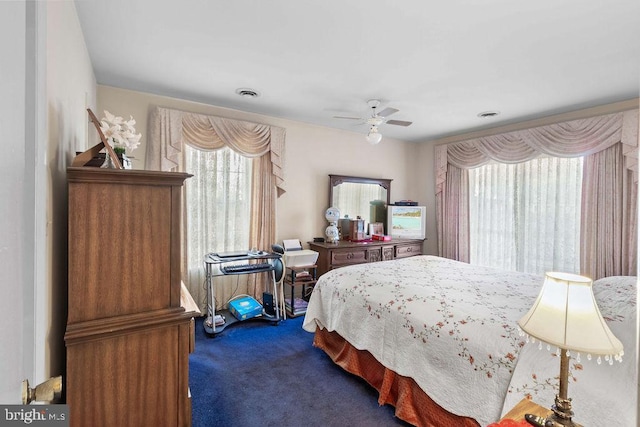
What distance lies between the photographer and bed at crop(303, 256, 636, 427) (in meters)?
1.26

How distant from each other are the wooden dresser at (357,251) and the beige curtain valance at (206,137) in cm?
102

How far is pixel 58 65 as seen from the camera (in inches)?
51.8

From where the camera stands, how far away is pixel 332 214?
4.17m

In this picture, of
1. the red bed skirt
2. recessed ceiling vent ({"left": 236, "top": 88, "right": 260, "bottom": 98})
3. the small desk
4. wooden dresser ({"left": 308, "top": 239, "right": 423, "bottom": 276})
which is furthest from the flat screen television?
recessed ceiling vent ({"left": 236, "top": 88, "right": 260, "bottom": 98})

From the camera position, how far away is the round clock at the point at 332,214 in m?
4.17

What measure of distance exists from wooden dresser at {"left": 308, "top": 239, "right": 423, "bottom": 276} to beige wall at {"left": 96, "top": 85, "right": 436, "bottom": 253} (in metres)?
0.42

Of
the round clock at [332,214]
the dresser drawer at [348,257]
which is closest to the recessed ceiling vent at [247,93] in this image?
the round clock at [332,214]

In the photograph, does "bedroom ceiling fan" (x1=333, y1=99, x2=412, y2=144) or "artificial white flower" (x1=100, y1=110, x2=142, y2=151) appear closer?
"artificial white flower" (x1=100, y1=110, x2=142, y2=151)

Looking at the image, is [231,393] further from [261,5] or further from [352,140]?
[352,140]

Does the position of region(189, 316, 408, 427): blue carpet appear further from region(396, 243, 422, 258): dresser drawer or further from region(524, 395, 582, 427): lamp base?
region(396, 243, 422, 258): dresser drawer

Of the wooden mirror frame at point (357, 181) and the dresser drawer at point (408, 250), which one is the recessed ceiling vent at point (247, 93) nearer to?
the wooden mirror frame at point (357, 181)

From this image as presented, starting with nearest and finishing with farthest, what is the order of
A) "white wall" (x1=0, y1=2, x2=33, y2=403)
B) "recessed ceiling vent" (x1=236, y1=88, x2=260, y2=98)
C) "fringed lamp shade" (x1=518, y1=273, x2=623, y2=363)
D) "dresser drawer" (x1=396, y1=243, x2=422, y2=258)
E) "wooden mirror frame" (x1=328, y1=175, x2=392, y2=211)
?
"white wall" (x1=0, y1=2, x2=33, y2=403), "fringed lamp shade" (x1=518, y1=273, x2=623, y2=363), "recessed ceiling vent" (x1=236, y1=88, x2=260, y2=98), "wooden mirror frame" (x1=328, y1=175, x2=392, y2=211), "dresser drawer" (x1=396, y1=243, x2=422, y2=258)

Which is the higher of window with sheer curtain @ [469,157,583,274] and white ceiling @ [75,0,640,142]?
white ceiling @ [75,0,640,142]

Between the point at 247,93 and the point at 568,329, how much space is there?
122 inches
